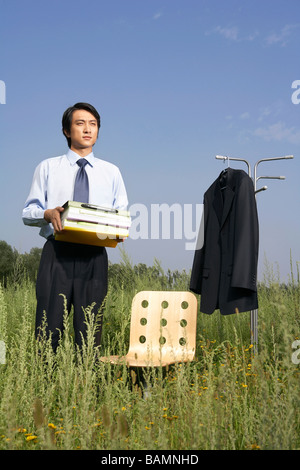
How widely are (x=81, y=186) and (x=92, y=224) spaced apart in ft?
1.73

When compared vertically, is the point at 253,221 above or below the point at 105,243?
above

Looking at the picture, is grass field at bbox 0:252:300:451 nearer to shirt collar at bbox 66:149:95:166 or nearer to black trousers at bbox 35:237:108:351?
black trousers at bbox 35:237:108:351

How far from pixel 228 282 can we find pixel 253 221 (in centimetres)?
60

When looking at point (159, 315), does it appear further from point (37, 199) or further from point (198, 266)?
point (37, 199)

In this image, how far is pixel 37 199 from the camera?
3467 millimetres

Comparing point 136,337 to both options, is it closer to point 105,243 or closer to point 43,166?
point 105,243

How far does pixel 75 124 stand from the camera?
3.57m

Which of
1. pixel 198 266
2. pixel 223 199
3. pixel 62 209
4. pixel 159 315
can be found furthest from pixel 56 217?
pixel 223 199

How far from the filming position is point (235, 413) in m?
2.54

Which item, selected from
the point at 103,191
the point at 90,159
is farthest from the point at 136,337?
the point at 90,159
